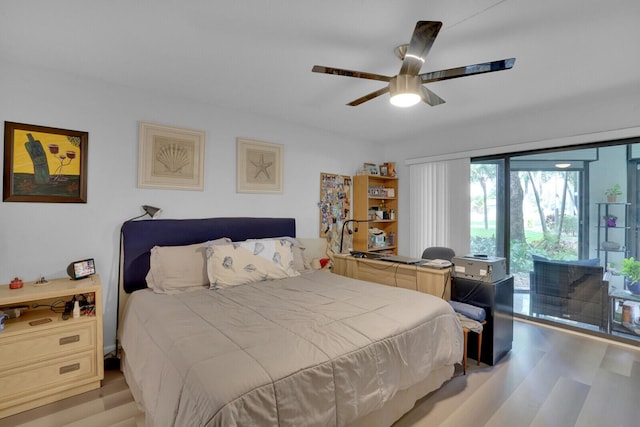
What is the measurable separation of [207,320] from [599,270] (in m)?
3.78

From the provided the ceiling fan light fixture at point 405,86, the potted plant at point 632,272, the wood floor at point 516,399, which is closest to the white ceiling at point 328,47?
the ceiling fan light fixture at point 405,86

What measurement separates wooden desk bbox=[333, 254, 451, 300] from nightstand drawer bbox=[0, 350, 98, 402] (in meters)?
2.27

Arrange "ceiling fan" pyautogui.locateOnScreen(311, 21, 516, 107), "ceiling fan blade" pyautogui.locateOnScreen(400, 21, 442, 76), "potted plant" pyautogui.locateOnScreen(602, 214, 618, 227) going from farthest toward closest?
"potted plant" pyautogui.locateOnScreen(602, 214, 618, 227)
"ceiling fan" pyautogui.locateOnScreen(311, 21, 516, 107)
"ceiling fan blade" pyautogui.locateOnScreen(400, 21, 442, 76)

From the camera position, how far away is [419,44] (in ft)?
5.06

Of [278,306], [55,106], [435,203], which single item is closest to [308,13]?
[278,306]

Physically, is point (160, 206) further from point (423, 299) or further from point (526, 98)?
point (526, 98)

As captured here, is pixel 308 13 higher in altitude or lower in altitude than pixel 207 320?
higher

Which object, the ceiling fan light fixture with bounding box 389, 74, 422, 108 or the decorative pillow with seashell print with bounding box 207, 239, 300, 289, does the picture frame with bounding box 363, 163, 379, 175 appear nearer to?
the decorative pillow with seashell print with bounding box 207, 239, 300, 289

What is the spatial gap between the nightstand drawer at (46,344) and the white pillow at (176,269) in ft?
1.61

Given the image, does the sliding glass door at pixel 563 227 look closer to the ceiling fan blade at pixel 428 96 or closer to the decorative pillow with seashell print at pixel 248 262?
the ceiling fan blade at pixel 428 96

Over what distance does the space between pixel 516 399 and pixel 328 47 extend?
105 inches

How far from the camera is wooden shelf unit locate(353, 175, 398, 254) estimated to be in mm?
4289

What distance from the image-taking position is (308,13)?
5.44 feet

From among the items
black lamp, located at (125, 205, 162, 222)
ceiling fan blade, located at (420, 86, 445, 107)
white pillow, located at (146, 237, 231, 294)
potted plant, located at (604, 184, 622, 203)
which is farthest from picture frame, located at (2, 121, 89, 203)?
potted plant, located at (604, 184, 622, 203)
